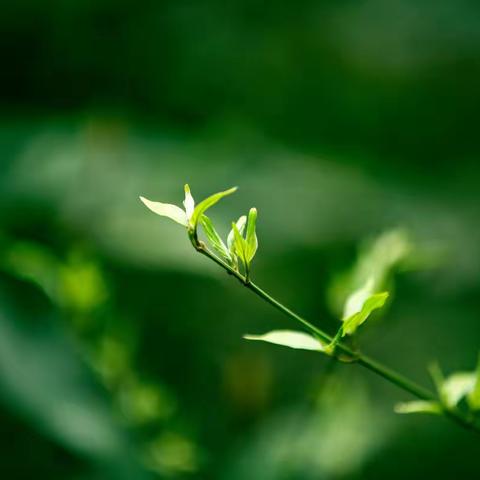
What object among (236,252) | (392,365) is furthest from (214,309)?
(236,252)

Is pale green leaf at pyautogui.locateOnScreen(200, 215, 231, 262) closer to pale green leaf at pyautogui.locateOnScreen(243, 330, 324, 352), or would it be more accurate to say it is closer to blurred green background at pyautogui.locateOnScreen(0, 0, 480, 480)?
pale green leaf at pyautogui.locateOnScreen(243, 330, 324, 352)

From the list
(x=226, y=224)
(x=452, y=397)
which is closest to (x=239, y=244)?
(x=452, y=397)

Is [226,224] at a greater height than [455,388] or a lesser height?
greater

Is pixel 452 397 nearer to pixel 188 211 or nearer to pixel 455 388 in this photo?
pixel 455 388

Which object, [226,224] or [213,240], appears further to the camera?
[226,224]

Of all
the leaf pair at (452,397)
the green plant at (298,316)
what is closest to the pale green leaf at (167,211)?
the green plant at (298,316)

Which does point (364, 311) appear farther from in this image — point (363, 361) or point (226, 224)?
point (226, 224)
